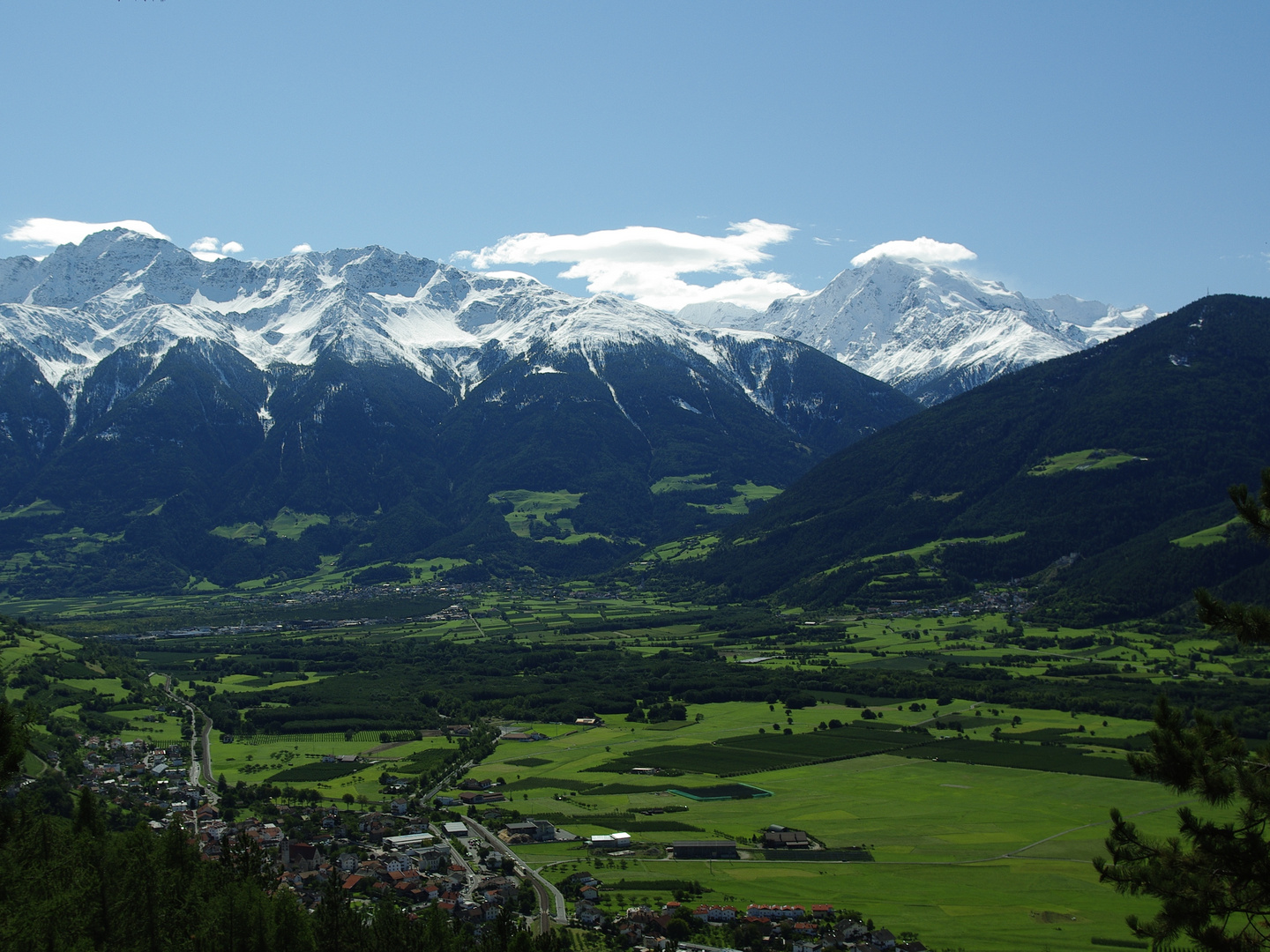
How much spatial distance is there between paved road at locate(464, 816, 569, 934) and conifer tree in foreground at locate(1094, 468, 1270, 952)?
40.8 metres

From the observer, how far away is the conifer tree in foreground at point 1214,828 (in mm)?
19875

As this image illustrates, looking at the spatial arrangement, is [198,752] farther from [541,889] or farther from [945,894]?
[945,894]

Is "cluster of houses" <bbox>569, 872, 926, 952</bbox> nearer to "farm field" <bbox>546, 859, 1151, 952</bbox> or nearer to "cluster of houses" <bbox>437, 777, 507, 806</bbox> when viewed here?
"farm field" <bbox>546, 859, 1151, 952</bbox>

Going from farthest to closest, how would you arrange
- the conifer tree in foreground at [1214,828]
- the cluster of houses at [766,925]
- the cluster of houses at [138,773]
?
the cluster of houses at [138,773]
the cluster of houses at [766,925]
the conifer tree in foreground at [1214,828]

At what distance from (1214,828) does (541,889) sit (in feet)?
164

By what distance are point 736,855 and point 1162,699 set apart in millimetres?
54277

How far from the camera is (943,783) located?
299ft

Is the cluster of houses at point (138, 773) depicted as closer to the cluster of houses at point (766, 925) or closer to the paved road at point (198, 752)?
the paved road at point (198, 752)

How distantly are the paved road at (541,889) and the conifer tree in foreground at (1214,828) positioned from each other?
4077 centimetres

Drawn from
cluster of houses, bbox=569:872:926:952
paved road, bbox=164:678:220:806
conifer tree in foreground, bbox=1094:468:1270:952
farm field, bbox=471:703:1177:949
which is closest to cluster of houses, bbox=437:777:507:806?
farm field, bbox=471:703:1177:949

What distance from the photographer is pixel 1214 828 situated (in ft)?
68.4

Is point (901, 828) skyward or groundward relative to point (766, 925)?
groundward

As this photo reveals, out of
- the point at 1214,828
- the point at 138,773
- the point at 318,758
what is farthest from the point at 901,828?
the point at 138,773

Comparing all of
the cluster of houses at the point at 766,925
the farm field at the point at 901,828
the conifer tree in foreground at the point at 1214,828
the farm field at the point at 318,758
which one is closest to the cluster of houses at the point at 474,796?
the farm field at the point at 901,828
